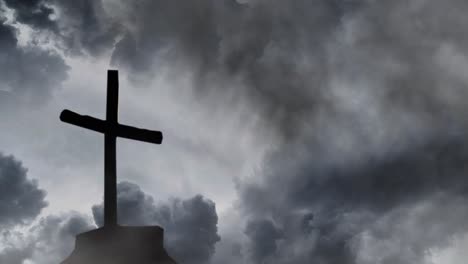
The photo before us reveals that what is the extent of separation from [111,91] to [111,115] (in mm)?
622

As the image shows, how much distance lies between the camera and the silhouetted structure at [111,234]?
10656mm

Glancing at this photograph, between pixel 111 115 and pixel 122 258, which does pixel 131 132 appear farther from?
pixel 122 258

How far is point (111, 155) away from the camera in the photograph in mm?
11555

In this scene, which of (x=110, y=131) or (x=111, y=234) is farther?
(x=110, y=131)

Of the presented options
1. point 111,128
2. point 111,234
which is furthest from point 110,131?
point 111,234

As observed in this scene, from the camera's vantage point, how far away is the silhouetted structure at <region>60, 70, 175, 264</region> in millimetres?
10656

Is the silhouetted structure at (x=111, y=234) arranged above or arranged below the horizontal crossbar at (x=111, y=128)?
below

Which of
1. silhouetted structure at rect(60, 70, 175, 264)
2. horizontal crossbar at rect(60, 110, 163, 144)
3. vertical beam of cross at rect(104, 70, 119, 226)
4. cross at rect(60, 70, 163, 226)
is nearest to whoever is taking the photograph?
silhouetted structure at rect(60, 70, 175, 264)

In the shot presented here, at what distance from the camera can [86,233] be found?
429 inches

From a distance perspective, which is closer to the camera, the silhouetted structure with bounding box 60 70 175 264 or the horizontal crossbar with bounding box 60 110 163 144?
the silhouetted structure with bounding box 60 70 175 264

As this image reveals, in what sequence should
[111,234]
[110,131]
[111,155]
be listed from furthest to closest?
[110,131] < [111,155] < [111,234]

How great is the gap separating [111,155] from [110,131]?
69 centimetres

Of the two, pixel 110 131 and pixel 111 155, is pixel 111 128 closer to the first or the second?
pixel 110 131

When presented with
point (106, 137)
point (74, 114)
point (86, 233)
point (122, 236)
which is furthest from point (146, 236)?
point (74, 114)
